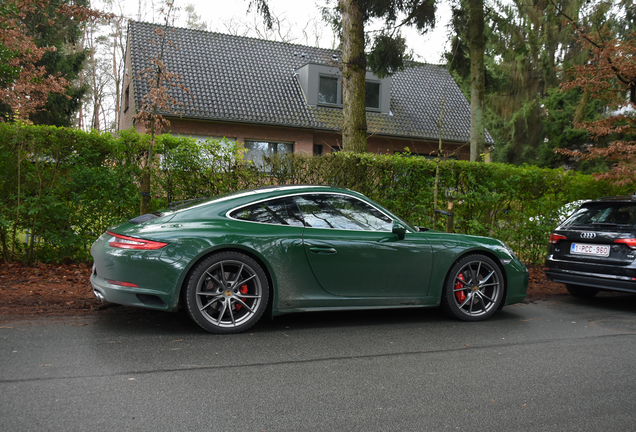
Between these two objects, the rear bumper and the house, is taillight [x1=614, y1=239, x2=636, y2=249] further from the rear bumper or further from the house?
the house

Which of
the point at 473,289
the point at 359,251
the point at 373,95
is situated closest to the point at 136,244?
the point at 359,251

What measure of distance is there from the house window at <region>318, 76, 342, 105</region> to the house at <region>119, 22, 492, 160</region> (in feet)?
0.15

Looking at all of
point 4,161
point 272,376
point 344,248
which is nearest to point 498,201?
point 344,248

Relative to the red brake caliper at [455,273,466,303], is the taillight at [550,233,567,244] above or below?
above

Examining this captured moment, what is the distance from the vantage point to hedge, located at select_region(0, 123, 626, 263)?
8.00m

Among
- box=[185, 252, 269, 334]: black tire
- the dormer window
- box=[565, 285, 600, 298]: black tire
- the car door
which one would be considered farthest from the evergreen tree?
box=[185, 252, 269, 334]: black tire

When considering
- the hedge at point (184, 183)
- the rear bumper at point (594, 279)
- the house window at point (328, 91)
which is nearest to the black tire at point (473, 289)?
the rear bumper at point (594, 279)

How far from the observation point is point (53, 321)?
17.5 feet

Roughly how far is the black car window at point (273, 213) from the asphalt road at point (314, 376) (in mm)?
1103

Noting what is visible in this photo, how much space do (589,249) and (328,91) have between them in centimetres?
1823

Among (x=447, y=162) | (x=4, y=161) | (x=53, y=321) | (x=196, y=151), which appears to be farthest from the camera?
(x=447, y=162)

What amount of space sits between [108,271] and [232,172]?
414 cm

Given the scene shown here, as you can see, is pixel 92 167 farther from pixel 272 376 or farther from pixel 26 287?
pixel 272 376

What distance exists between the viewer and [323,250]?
5.33 metres
